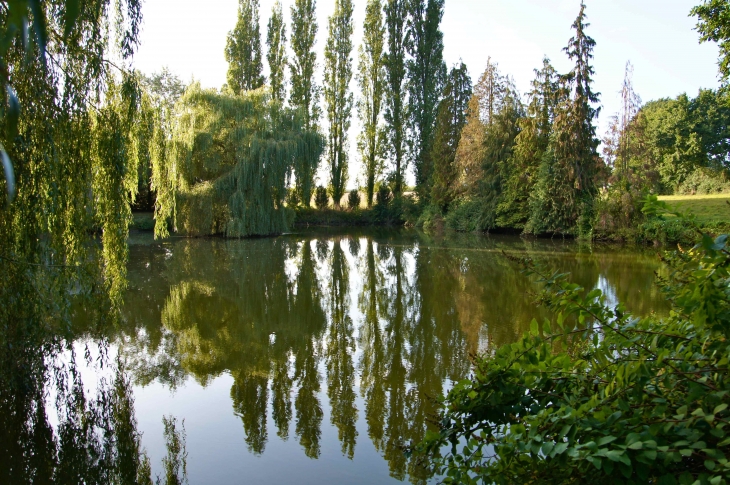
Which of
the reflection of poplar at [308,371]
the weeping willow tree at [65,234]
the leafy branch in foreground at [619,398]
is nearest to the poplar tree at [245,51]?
the reflection of poplar at [308,371]

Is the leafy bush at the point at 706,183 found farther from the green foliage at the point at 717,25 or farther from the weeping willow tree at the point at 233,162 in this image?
the weeping willow tree at the point at 233,162

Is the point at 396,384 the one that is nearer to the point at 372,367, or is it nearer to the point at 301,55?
the point at 372,367

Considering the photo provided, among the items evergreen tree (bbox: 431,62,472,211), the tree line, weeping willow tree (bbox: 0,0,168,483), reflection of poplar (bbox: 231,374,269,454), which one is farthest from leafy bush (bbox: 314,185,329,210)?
reflection of poplar (bbox: 231,374,269,454)

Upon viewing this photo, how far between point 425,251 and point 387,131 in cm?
1934

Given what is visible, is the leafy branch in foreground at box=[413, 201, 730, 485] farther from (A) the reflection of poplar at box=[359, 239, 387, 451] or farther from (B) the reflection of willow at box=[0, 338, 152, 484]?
(B) the reflection of willow at box=[0, 338, 152, 484]

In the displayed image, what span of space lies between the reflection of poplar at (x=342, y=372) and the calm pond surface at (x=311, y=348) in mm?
19

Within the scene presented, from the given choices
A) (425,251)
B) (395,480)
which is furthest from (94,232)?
(425,251)

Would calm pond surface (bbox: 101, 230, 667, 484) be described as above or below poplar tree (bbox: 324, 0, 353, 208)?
below

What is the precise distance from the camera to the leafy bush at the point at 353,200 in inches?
1599

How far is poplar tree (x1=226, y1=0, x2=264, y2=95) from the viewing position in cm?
3459

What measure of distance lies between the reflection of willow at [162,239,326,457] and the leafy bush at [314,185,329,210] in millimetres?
23976

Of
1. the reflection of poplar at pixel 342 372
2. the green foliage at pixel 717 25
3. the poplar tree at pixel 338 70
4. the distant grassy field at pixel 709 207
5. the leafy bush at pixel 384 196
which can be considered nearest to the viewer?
the reflection of poplar at pixel 342 372

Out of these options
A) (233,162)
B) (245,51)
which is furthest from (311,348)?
(245,51)

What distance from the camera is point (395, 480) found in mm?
4191
